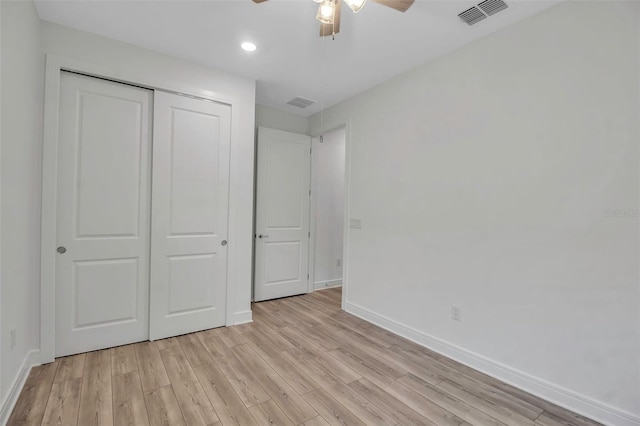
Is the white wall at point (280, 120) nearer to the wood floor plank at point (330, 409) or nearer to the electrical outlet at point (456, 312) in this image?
the electrical outlet at point (456, 312)

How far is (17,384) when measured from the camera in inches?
76.7

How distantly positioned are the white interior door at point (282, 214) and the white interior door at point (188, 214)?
0.89 metres

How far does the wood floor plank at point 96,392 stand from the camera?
5.80 feet

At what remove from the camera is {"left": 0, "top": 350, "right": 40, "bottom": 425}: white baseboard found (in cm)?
171

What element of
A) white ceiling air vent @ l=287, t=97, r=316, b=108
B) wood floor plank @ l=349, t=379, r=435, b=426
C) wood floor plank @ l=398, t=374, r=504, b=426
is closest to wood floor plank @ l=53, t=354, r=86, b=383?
wood floor plank @ l=349, t=379, r=435, b=426

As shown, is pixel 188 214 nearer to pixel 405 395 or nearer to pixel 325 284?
pixel 405 395

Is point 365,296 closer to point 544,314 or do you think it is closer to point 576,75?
point 544,314

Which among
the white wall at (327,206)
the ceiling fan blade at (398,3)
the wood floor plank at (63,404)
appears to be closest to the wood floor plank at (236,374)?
the wood floor plank at (63,404)

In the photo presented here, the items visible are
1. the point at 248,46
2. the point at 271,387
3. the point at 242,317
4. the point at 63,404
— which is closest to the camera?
the point at 63,404

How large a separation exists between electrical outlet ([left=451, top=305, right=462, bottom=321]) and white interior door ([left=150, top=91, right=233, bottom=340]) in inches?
90.3

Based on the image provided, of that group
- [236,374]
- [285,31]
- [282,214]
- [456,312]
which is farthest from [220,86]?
[456,312]

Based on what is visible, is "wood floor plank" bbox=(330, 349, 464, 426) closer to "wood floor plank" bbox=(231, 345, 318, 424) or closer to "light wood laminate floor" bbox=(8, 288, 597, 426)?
"light wood laminate floor" bbox=(8, 288, 597, 426)

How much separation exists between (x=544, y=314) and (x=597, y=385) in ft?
1.51

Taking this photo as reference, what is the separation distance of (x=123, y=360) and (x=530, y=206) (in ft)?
11.3
